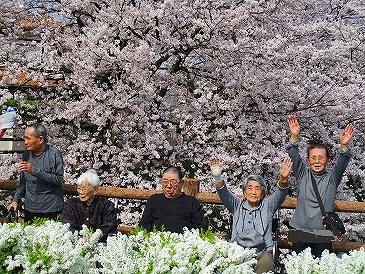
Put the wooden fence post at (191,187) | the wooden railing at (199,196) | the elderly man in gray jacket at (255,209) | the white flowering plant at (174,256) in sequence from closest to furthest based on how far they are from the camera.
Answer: the white flowering plant at (174,256), the elderly man in gray jacket at (255,209), the wooden railing at (199,196), the wooden fence post at (191,187)

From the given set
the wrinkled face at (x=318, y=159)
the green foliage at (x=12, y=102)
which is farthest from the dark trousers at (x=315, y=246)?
the green foliage at (x=12, y=102)

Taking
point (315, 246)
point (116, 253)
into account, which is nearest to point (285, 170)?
point (315, 246)

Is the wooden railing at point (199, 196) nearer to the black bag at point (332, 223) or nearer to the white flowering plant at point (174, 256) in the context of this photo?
the black bag at point (332, 223)

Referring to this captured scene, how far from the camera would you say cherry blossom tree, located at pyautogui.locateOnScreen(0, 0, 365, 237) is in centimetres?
620

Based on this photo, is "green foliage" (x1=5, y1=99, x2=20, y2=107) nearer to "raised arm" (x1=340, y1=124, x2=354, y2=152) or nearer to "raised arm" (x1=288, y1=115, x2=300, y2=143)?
"raised arm" (x1=288, y1=115, x2=300, y2=143)

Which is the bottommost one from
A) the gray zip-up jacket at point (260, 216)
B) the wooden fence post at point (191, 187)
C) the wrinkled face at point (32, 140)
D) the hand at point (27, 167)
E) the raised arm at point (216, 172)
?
the gray zip-up jacket at point (260, 216)

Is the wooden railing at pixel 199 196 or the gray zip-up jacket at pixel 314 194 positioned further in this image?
the wooden railing at pixel 199 196

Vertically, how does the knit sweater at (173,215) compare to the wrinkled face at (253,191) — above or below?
below

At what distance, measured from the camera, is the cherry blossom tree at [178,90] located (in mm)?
6199

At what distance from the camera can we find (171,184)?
4238 mm

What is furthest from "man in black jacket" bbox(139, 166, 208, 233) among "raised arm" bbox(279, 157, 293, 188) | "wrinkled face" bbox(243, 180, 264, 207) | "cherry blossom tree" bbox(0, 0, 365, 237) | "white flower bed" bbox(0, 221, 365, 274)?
"cherry blossom tree" bbox(0, 0, 365, 237)

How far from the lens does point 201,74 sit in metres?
6.99

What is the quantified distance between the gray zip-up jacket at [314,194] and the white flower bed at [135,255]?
4.52 ft

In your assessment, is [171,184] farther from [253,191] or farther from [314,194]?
[314,194]
